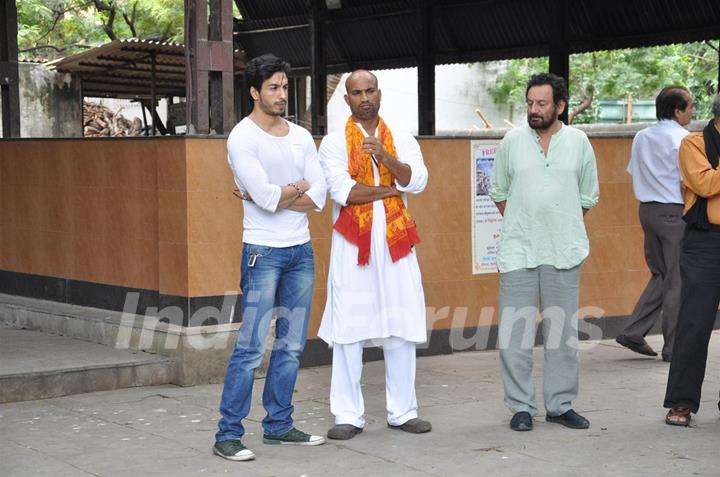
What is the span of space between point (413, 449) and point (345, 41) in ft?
31.2

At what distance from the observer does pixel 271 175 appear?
6090mm

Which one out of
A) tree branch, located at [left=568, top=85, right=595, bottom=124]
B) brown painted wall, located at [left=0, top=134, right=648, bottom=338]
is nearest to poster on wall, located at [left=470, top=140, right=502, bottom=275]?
brown painted wall, located at [left=0, top=134, right=648, bottom=338]

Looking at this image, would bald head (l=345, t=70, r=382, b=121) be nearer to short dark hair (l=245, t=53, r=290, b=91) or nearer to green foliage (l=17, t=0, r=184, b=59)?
short dark hair (l=245, t=53, r=290, b=91)

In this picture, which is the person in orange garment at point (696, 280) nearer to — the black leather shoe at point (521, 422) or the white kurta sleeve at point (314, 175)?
the black leather shoe at point (521, 422)

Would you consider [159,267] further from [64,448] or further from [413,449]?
[413,449]

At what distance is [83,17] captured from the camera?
31703mm

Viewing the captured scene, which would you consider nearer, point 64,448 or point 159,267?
point 64,448

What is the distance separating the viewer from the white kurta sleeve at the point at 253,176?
19.5 ft

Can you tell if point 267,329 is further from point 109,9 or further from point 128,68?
point 109,9

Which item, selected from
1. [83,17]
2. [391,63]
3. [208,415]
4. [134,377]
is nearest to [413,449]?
[208,415]

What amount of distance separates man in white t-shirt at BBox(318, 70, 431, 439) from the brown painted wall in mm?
1736

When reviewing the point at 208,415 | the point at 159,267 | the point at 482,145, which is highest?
the point at 482,145

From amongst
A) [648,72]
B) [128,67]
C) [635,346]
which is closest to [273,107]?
[635,346]

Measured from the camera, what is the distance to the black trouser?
22.2 feet
